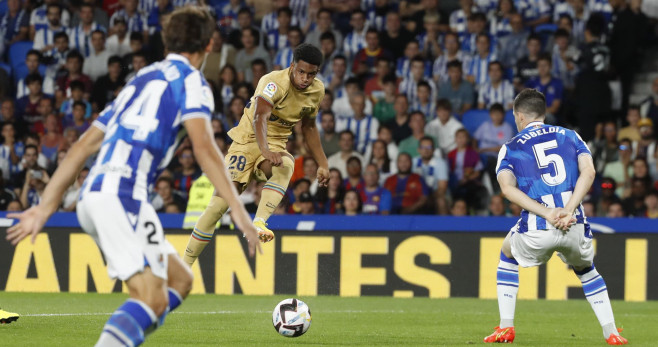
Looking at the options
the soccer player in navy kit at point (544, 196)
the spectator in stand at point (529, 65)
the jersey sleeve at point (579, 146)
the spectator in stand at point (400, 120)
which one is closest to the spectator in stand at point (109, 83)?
the spectator in stand at point (400, 120)

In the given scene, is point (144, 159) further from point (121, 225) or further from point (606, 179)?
point (606, 179)

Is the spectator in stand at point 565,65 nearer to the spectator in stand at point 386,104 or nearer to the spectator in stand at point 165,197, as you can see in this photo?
the spectator in stand at point 386,104

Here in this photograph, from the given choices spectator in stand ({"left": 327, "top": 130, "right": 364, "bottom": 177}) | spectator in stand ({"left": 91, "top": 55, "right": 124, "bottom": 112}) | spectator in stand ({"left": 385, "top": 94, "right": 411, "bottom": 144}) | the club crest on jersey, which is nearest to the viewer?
the club crest on jersey

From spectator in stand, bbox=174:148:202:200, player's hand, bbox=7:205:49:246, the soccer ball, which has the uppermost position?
player's hand, bbox=7:205:49:246

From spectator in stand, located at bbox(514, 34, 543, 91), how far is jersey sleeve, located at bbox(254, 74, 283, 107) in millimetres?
8367

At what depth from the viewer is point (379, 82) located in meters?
17.1

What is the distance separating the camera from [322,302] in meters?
12.5

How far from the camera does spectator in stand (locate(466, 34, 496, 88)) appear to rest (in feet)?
55.9

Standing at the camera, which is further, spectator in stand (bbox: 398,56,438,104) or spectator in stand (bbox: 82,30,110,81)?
spectator in stand (bbox: 82,30,110,81)

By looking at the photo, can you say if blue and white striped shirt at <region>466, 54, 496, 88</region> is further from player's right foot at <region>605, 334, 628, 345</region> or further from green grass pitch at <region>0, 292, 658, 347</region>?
player's right foot at <region>605, 334, 628, 345</region>

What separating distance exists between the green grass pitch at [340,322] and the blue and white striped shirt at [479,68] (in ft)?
16.0

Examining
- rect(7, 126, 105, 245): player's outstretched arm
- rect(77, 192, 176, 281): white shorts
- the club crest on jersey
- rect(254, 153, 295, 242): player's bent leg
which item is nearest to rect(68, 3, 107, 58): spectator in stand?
rect(254, 153, 295, 242): player's bent leg

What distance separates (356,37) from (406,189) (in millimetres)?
3729

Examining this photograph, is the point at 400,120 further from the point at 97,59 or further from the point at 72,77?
the point at 72,77
